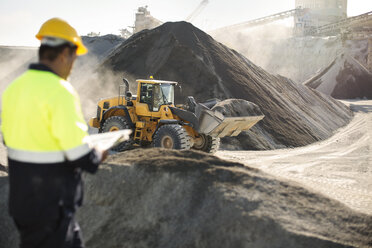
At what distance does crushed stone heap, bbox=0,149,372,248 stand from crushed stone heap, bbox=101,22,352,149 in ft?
29.8

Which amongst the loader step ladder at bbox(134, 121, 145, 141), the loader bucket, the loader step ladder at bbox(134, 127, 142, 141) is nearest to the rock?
the loader bucket

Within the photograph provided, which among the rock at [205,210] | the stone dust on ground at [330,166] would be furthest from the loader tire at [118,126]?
the rock at [205,210]

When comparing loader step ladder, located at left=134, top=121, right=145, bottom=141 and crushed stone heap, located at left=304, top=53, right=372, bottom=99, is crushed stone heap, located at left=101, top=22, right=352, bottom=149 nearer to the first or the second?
loader step ladder, located at left=134, top=121, right=145, bottom=141

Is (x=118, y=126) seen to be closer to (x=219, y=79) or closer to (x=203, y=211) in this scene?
(x=203, y=211)

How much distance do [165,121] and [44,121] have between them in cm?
759

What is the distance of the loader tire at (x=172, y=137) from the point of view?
9062 mm

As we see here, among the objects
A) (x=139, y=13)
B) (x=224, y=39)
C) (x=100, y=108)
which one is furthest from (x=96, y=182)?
(x=224, y=39)

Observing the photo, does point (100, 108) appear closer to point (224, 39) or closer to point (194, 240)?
point (194, 240)

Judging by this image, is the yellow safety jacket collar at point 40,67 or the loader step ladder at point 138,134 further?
the loader step ladder at point 138,134

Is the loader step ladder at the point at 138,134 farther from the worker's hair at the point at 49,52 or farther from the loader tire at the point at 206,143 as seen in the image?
the worker's hair at the point at 49,52

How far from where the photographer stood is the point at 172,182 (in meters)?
4.15

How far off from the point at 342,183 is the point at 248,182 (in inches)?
206

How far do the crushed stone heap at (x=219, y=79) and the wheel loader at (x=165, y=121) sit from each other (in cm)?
312

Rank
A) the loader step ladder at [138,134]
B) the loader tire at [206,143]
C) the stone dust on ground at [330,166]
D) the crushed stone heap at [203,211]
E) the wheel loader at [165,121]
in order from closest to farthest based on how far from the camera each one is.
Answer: the crushed stone heap at [203,211] → the stone dust on ground at [330,166] → the wheel loader at [165,121] → the loader step ladder at [138,134] → the loader tire at [206,143]
